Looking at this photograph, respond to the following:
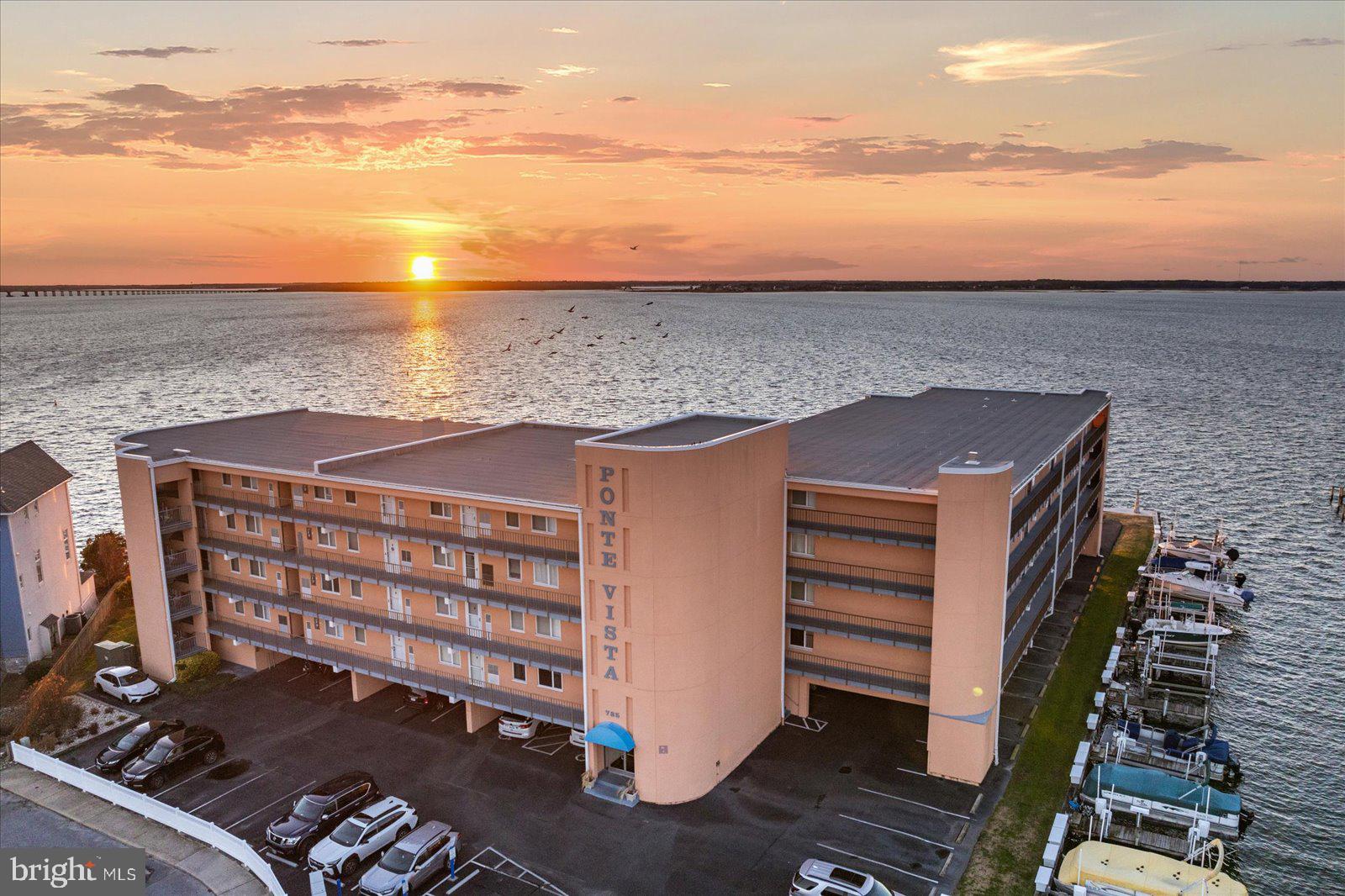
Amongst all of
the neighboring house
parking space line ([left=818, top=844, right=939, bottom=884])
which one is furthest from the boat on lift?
the neighboring house

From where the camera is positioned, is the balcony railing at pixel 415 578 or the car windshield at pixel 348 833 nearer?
the car windshield at pixel 348 833

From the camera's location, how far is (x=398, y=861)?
33.4 metres

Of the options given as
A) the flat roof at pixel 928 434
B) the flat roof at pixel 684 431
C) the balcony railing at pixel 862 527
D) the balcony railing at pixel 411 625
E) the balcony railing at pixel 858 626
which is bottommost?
the balcony railing at pixel 411 625

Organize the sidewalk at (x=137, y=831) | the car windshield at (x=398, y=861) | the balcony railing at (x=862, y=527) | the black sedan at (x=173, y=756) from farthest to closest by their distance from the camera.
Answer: the balcony railing at (x=862, y=527) < the black sedan at (x=173, y=756) < the sidewalk at (x=137, y=831) < the car windshield at (x=398, y=861)

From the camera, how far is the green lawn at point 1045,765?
34375mm

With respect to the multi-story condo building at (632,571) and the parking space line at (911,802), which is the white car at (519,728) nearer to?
the multi-story condo building at (632,571)

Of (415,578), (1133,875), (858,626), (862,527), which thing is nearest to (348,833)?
(415,578)

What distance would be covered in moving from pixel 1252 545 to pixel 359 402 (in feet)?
430

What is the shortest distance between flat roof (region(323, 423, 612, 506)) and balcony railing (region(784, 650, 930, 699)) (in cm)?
1497

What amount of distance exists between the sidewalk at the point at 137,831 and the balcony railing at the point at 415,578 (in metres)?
14.5

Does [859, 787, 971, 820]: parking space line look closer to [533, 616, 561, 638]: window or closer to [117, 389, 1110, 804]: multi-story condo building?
[117, 389, 1110, 804]: multi-story condo building

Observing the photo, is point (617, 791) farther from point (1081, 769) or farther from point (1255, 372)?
point (1255, 372)

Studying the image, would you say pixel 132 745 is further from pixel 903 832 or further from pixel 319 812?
pixel 903 832

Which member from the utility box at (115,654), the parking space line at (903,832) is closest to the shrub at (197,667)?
the utility box at (115,654)
